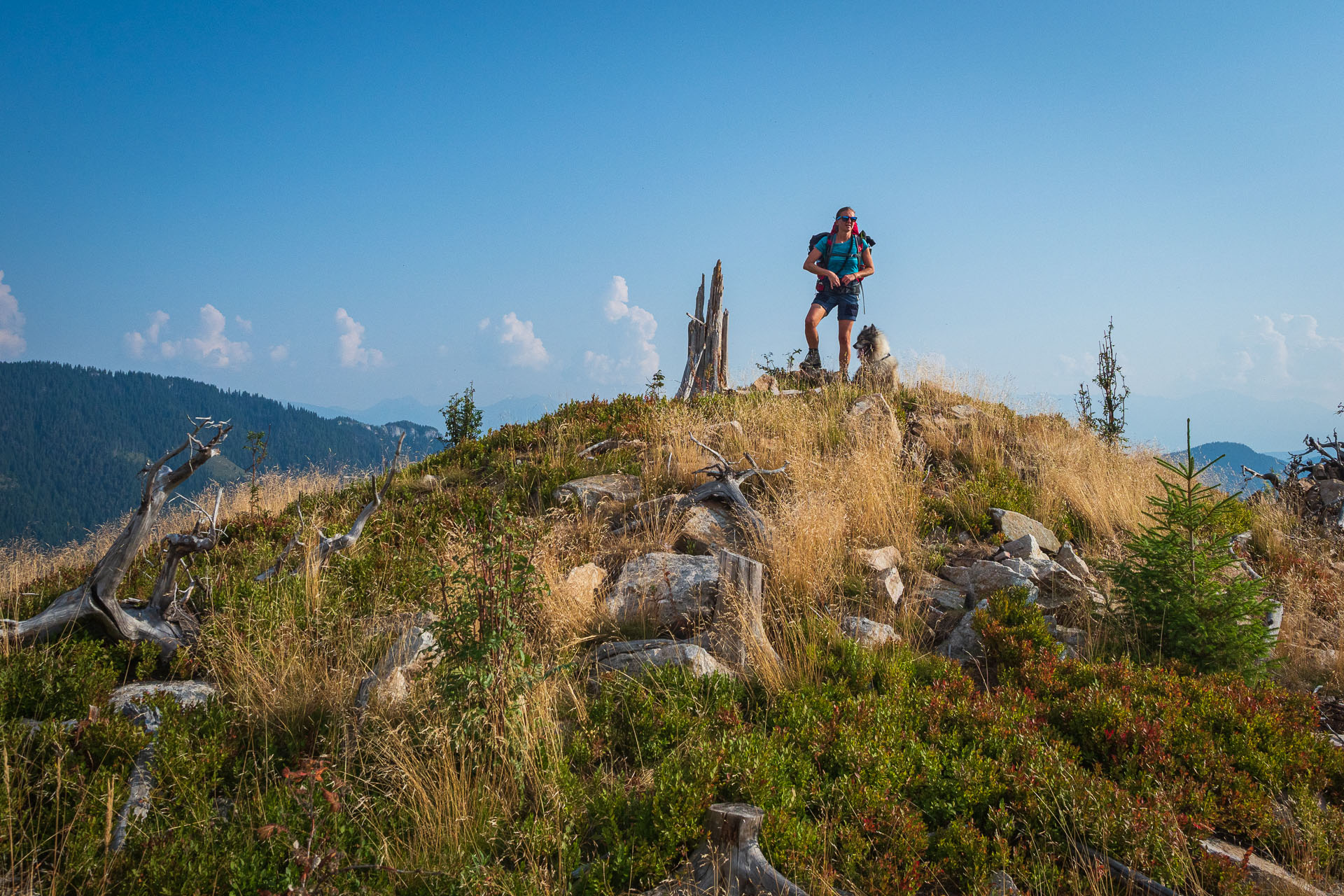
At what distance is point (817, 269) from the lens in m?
12.2

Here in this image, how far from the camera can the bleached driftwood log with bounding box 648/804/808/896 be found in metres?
2.69

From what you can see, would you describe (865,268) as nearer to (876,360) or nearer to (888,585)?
(876,360)

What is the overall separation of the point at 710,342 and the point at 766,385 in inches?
129

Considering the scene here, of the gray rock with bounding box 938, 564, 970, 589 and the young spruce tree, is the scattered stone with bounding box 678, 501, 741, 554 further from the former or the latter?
the young spruce tree

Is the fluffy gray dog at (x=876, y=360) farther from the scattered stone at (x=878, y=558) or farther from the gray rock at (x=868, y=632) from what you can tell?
the gray rock at (x=868, y=632)

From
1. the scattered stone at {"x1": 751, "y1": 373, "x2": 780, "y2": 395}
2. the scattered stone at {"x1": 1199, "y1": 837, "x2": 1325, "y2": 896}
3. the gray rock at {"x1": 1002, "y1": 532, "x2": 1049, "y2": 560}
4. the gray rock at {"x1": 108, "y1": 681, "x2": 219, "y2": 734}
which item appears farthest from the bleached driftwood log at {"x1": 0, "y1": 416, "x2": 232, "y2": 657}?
the scattered stone at {"x1": 751, "y1": 373, "x2": 780, "y2": 395}

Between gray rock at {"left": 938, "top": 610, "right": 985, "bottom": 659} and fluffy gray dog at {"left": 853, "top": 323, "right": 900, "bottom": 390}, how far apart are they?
297 inches

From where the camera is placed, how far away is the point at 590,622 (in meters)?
5.27

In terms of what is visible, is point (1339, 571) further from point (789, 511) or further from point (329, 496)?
point (329, 496)

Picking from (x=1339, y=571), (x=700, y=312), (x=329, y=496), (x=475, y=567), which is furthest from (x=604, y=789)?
(x=700, y=312)

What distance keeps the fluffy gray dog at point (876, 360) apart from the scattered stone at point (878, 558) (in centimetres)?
648

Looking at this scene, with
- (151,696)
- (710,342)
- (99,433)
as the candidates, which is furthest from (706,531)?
(99,433)

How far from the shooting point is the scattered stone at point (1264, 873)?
2.62 m

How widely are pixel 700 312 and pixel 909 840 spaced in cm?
1471
